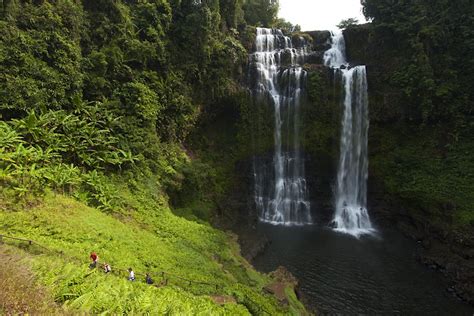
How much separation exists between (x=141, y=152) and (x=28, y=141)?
6.51 m

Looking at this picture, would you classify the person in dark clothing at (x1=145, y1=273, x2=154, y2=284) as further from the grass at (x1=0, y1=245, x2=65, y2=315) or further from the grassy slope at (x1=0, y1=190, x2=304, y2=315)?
the grass at (x1=0, y1=245, x2=65, y2=315)

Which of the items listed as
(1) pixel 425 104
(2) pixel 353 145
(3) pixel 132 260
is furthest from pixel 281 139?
(3) pixel 132 260

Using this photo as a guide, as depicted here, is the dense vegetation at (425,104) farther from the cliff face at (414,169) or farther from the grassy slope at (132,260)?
the grassy slope at (132,260)

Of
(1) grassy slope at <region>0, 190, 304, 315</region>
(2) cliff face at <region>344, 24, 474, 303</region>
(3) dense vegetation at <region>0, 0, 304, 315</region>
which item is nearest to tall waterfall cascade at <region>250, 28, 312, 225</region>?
(3) dense vegetation at <region>0, 0, 304, 315</region>

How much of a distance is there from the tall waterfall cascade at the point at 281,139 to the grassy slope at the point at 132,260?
10916 millimetres

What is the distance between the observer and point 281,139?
1219 inches

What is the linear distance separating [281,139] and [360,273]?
14.2 meters

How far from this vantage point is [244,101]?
30562 mm

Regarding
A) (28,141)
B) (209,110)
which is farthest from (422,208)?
(28,141)

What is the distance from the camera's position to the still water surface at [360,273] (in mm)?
17125

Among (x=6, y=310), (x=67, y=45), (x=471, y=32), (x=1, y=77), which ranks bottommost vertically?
(x=6, y=310)

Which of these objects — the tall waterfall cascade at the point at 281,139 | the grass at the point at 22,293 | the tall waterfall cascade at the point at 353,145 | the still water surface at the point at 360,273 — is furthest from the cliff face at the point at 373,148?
the grass at the point at 22,293

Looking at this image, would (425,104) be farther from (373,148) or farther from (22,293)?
(22,293)

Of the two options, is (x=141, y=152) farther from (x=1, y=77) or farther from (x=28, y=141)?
(x=1, y=77)
